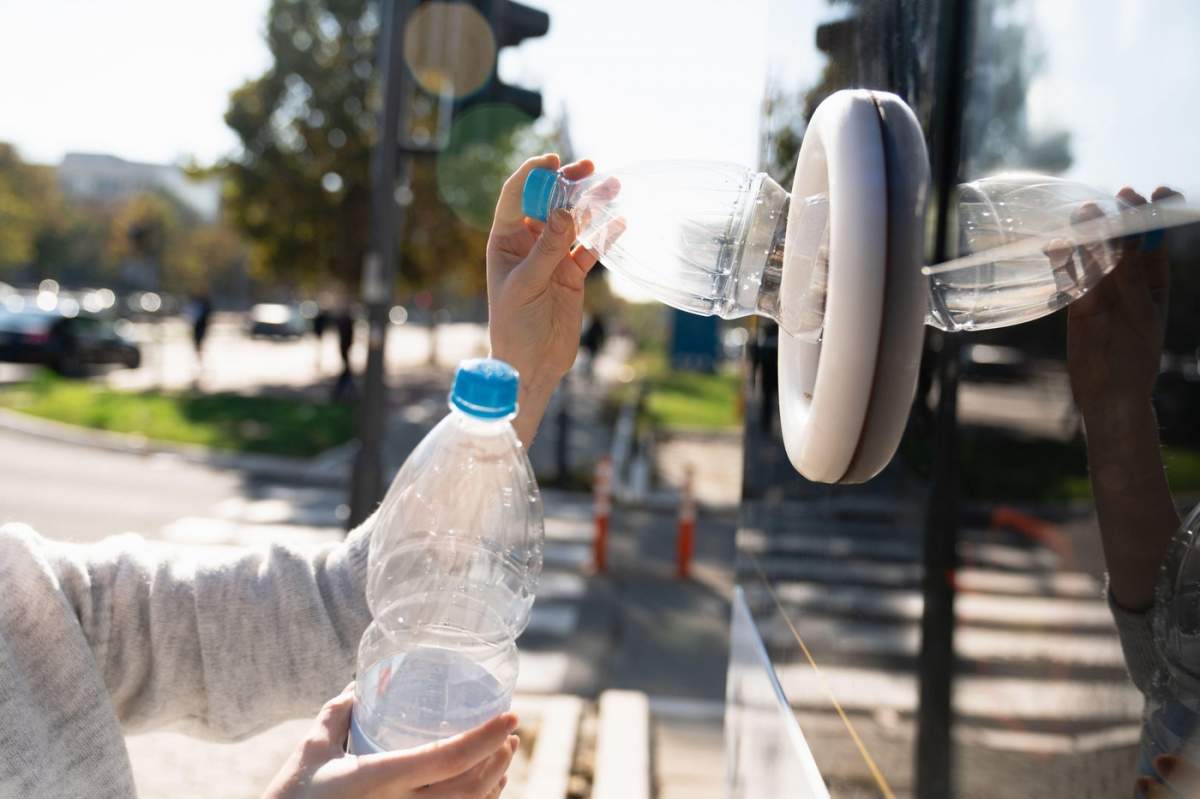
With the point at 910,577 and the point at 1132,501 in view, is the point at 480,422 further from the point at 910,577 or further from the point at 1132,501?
the point at 910,577

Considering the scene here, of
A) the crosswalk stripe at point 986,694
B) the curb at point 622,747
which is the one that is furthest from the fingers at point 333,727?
the curb at point 622,747

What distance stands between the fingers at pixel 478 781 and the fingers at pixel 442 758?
0.01m

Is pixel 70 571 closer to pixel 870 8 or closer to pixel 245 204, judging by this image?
pixel 870 8

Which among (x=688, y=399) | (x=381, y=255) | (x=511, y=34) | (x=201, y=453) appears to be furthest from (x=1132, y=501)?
(x=688, y=399)

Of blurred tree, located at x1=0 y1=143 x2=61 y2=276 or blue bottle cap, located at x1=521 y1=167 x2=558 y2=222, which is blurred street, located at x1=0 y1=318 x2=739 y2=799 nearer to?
blue bottle cap, located at x1=521 y1=167 x2=558 y2=222

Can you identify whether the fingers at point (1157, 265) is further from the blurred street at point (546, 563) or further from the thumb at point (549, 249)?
the blurred street at point (546, 563)

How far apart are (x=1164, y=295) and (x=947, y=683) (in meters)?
0.94

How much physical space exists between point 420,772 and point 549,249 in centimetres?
80

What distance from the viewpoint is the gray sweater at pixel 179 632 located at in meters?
1.47

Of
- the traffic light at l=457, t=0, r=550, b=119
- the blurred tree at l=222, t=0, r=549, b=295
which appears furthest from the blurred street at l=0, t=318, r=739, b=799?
the blurred tree at l=222, t=0, r=549, b=295

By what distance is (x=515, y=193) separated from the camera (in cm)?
159

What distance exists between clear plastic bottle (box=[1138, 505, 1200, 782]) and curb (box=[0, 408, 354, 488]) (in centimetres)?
1141

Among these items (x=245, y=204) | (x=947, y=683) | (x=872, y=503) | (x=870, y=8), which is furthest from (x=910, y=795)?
(x=245, y=204)

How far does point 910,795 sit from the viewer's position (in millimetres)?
1417
